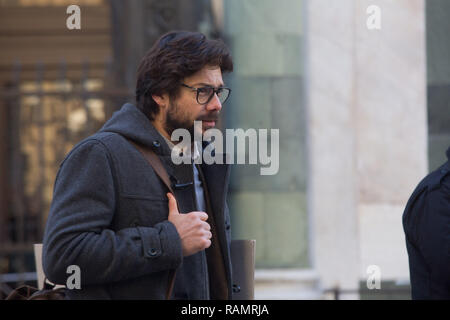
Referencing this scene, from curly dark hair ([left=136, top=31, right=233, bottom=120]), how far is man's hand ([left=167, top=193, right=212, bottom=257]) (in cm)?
46

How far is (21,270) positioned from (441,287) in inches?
196

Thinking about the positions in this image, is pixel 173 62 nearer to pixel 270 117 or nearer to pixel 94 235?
pixel 94 235

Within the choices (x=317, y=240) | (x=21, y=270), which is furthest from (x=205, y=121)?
(x=21, y=270)

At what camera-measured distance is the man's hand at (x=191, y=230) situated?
240 centimetres

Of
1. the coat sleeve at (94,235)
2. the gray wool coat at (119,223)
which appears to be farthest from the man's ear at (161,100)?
the coat sleeve at (94,235)

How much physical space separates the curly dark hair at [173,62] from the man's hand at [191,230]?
1.50ft

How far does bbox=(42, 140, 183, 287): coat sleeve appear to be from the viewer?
7.46 feet

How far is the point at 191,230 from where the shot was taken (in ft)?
7.89

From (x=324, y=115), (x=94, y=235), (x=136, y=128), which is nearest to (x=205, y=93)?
(x=136, y=128)

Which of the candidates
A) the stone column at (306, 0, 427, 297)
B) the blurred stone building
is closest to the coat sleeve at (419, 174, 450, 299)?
the blurred stone building

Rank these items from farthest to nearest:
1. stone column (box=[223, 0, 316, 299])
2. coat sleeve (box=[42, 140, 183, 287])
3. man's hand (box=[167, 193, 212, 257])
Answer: stone column (box=[223, 0, 316, 299])
man's hand (box=[167, 193, 212, 257])
coat sleeve (box=[42, 140, 183, 287])

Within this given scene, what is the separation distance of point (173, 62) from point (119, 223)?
631mm

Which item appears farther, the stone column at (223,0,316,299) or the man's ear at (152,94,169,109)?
the stone column at (223,0,316,299)

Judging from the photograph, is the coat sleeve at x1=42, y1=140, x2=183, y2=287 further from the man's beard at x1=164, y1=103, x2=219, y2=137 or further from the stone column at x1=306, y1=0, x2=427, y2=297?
the stone column at x1=306, y1=0, x2=427, y2=297
